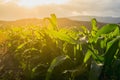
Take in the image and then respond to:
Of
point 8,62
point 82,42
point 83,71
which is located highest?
Answer: point 82,42

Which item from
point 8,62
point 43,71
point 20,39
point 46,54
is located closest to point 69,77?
point 43,71

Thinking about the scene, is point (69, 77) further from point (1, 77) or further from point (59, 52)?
point (1, 77)

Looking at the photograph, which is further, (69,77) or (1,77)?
(1,77)

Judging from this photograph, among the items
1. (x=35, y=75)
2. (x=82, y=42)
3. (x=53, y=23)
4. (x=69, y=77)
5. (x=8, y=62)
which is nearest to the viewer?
(x=82, y=42)

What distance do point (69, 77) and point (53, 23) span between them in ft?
2.41

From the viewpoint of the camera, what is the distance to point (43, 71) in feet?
8.37

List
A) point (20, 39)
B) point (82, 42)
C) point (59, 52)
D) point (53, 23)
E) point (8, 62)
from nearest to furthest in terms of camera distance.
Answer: point (82, 42) → point (59, 52) → point (53, 23) → point (8, 62) → point (20, 39)

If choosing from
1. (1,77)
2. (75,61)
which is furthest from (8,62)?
(75,61)

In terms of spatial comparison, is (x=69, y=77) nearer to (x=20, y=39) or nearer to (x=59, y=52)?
(x=59, y=52)

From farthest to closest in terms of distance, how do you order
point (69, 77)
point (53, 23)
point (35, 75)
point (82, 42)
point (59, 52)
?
point (53, 23) → point (59, 52) → point (35, 75) → point (69, 77) → point (82, 42)

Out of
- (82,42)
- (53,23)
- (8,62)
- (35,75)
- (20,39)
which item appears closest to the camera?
(82,42)

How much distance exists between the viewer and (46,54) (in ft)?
9.04

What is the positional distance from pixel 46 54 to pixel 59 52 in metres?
0.13

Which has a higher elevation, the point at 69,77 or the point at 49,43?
the point at 49,43
